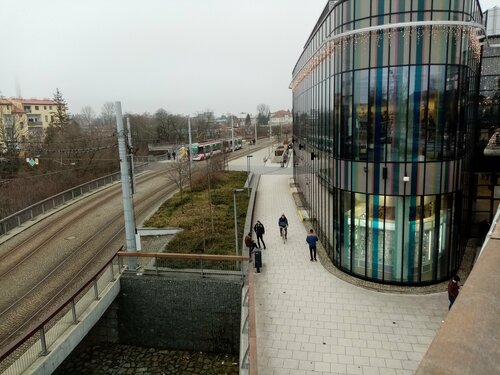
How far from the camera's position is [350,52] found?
13.3 m

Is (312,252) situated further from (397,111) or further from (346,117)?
(397,111)

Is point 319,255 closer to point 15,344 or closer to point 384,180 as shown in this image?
point 384,180

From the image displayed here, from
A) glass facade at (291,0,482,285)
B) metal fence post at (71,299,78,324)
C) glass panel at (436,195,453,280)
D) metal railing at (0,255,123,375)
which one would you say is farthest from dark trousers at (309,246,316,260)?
metal fence post at (71,299,78,324)

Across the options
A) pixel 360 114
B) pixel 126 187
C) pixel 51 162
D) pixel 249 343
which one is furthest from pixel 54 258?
pixel 51 162

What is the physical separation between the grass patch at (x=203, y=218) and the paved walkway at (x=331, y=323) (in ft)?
10.7

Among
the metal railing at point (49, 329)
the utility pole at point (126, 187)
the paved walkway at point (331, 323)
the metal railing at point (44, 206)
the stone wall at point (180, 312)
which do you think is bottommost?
the stone wall at point (180, 312)

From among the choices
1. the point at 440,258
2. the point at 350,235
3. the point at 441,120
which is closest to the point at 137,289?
the point at 350,235

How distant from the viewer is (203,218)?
2188 centimetres

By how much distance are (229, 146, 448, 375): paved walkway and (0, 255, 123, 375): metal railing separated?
17.3 ft

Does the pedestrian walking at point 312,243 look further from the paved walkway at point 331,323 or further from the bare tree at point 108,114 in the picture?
the bare tree at point 108,114

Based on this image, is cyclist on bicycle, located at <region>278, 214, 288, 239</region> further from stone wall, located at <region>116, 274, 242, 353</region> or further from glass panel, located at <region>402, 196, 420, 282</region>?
glass panel, located at <region>402, 196, 420, 282</region>

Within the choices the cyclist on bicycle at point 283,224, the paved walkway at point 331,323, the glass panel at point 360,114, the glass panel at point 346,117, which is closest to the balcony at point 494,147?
the glass panel at point 360,114

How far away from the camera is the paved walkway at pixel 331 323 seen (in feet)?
31.1

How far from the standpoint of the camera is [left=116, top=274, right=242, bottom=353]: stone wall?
1380 centimetres
